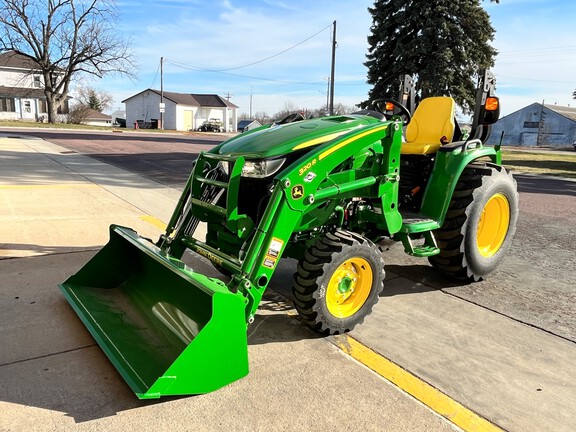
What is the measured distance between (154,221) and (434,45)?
2158 cm

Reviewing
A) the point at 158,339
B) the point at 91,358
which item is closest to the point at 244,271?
the point at 158,339

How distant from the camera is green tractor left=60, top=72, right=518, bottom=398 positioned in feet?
8.64

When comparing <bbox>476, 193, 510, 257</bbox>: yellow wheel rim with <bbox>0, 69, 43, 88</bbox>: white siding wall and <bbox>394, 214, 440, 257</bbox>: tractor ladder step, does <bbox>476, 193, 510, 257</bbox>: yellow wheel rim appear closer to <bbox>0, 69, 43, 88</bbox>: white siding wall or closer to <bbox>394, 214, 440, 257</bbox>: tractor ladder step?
<bbox>394, 214, 440, 257</bbox>: tractor ladder step

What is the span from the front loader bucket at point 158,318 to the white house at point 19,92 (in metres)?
55.8

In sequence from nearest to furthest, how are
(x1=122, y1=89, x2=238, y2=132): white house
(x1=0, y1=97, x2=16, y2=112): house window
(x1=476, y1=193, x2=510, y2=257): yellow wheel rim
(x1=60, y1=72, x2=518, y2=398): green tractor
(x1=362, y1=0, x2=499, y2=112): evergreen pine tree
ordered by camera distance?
1. (x1=60, y1=72, x2=518, y2=398): green tractor
2. (x1=476, y1=193, x2=510, y2=257): yellow wheel rim
3. (x1=362, y1=0, x2=499, y2=112): evergreen pine tree
4. (x1=0, y1=97, x2=16, y2=112): house window
5. (x1=122, y1=89, x2=238, y2=132): white house

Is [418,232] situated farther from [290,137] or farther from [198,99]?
[198,99]

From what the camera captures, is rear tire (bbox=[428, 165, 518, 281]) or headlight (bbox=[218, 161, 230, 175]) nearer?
headlight (bbox=[218, 161, 230, 175])

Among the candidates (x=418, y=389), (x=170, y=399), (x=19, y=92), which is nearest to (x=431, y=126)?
(x=418, y=389)

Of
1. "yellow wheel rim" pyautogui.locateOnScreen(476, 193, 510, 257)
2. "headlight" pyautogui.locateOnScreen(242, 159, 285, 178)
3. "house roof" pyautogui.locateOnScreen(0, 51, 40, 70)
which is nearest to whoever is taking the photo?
"headlight" pyautogui.locateOnScreen(242, 159, 285, 178)

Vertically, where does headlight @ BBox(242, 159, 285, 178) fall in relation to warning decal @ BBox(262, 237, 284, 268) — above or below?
above

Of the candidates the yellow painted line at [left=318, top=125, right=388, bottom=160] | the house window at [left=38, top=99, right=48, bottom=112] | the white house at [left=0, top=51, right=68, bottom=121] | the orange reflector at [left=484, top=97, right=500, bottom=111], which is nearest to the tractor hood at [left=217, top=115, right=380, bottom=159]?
the yellow painted line at [left=318, top=125, right=388, bottom=160]

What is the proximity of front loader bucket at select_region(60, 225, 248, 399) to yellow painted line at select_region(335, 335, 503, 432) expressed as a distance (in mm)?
875

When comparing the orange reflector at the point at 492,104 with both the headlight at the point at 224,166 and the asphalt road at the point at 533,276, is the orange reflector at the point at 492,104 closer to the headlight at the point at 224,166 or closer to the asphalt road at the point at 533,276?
the asphalt road at the point at 533,276

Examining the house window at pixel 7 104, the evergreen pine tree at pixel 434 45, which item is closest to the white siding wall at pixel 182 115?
the house window at pixel 7 104
